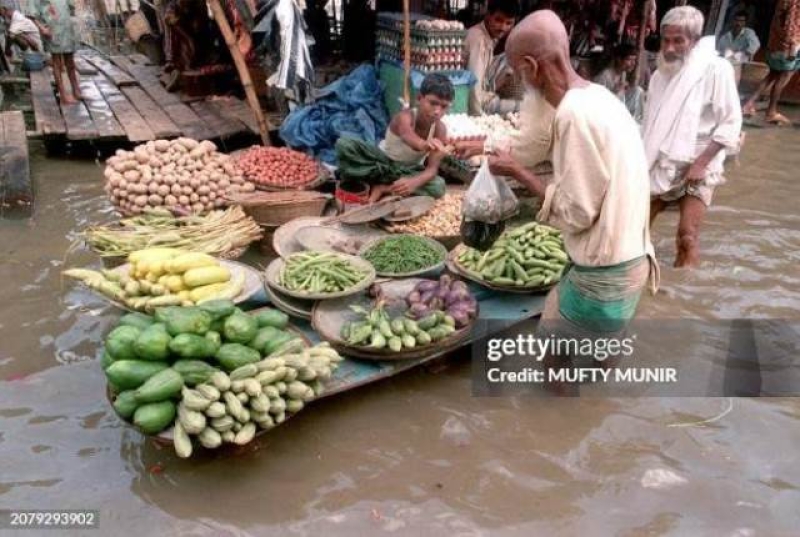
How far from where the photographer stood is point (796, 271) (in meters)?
4.83

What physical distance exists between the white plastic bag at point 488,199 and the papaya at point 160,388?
5.64 feet

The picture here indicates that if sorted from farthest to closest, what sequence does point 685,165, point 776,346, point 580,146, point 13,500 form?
point 685,165, point 776,346, point 13,500, point 580,146

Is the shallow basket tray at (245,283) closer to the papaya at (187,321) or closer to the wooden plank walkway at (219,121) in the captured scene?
the papaya at (187,321)

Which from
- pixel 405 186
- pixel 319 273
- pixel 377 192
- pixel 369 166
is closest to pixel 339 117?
pixel 369 166

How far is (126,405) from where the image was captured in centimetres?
259

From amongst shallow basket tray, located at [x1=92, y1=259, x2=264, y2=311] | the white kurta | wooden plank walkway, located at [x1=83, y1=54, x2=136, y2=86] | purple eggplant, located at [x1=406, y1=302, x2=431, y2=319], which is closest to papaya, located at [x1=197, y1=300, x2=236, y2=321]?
shallow basket tray, located at [x1=92, y1=259, x2=264, y2=311]

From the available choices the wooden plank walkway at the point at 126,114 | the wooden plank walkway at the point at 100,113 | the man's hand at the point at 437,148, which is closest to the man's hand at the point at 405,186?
the man's hand at the point at 437,148

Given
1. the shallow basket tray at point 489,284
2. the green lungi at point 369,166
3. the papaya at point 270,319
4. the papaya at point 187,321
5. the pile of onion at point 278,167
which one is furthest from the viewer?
the pile of onion at point 278,167

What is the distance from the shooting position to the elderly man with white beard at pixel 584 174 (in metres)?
2.41

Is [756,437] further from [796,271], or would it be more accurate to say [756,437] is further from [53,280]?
[53,280]

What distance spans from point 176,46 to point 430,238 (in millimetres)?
6791

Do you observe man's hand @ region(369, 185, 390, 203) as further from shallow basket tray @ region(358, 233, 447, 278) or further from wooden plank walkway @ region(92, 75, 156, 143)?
wooden plank walkway @ region(92, 75, 156, 143)

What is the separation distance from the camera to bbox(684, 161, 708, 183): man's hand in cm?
407

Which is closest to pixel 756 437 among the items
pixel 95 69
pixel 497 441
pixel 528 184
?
pixel 497 441
